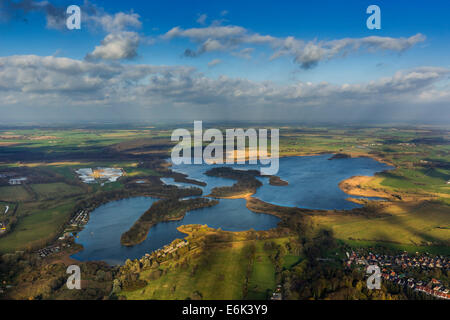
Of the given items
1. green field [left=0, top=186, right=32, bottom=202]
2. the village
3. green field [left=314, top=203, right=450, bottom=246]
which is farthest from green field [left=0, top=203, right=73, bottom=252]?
green field [left=314, top=203, right=450, bottom=246]

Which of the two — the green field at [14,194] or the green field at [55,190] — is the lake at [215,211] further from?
the green field at [14,194]

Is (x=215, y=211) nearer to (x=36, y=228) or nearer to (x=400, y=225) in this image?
(x=36, y=228)

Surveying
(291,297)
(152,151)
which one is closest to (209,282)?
(291,297)

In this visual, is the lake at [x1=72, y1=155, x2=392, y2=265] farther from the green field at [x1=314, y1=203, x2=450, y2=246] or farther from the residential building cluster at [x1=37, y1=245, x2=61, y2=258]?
the green field at [x1=314, y1=203, x2=450, y2=246]
